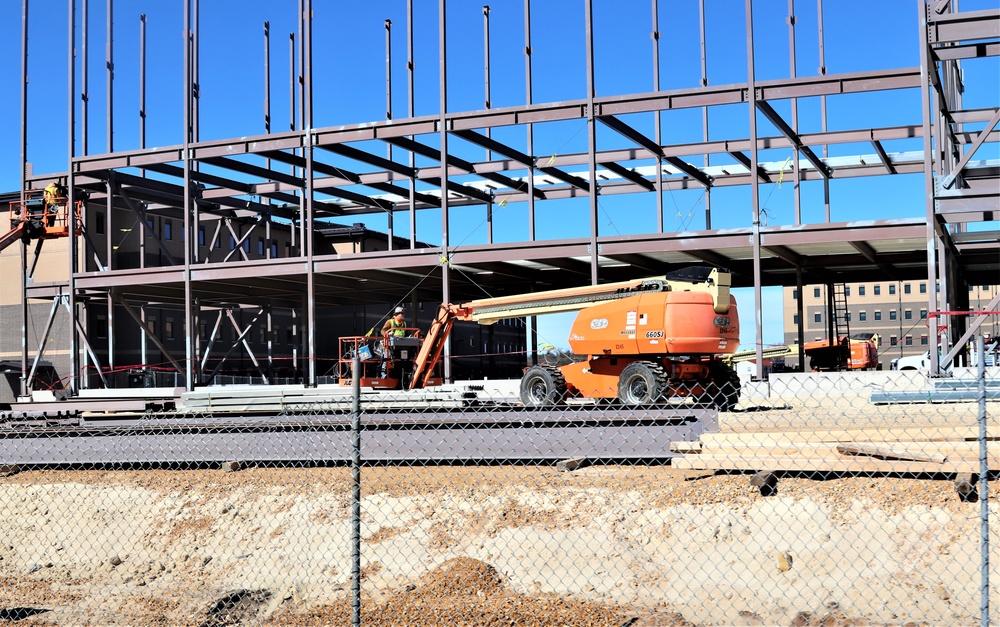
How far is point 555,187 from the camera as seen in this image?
36938 mm

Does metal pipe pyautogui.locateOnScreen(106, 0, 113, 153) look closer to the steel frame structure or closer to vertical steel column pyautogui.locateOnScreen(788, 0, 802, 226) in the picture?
the steel frame structure

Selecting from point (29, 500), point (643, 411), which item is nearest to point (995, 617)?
point (643, 411)

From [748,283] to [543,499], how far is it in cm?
2889

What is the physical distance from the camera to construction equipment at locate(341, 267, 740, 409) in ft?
57.8

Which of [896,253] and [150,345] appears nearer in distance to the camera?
[896,253]

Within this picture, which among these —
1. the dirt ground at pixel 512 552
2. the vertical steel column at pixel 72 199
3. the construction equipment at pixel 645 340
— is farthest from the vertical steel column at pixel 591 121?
the vertical steel column at pixel 72 199

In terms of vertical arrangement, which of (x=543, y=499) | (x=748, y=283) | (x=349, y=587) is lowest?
(x=349, y=587)

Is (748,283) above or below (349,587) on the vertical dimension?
above

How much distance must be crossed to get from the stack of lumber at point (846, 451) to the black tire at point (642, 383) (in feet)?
20.0

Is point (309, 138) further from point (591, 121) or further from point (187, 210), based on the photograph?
point (591, 121)

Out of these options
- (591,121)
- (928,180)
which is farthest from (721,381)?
(591,121)

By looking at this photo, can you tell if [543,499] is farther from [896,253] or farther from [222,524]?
[896,253]

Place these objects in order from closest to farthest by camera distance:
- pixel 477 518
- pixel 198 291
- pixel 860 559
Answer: pixel 860 559 → pixel 477 518 → pixel 198 291

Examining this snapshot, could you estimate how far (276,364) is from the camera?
194 feet
